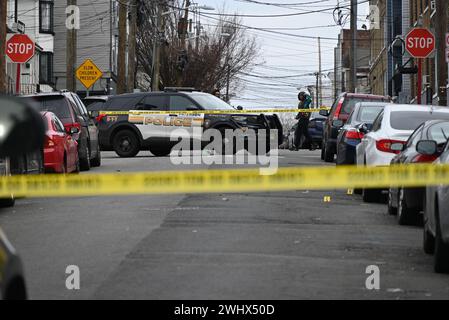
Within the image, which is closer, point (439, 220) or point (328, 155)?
point (439, 220)

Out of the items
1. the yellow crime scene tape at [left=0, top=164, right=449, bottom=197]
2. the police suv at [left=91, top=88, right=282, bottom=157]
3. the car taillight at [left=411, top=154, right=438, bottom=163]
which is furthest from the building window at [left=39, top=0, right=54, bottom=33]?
the yellow crime scene tape at [left=0, top=164, right=449, bottom=197]

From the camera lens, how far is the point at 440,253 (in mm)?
10234

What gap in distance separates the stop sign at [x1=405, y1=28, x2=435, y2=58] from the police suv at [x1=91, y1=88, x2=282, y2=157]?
392 cm

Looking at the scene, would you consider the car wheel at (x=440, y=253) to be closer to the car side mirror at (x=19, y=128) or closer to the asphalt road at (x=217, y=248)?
the asphalt road at (x=217, y=248)

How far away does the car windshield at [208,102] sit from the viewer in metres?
29.5

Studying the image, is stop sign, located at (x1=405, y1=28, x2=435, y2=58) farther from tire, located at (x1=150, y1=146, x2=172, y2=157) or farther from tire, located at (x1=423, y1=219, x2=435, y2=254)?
tire, located at (x1=423, y1=219, x2=435, y2=254)

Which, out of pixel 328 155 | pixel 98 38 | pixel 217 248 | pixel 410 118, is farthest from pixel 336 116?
pixel 98 38

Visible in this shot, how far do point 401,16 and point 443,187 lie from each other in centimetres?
5439

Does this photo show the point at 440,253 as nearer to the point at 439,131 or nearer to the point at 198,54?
the point at 439,131

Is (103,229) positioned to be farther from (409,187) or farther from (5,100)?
(5,100)

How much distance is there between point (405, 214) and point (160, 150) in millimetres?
16950

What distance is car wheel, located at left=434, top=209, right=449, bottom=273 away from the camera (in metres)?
10.1

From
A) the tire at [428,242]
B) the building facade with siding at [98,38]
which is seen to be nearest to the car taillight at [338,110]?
the tire at [428,242]
